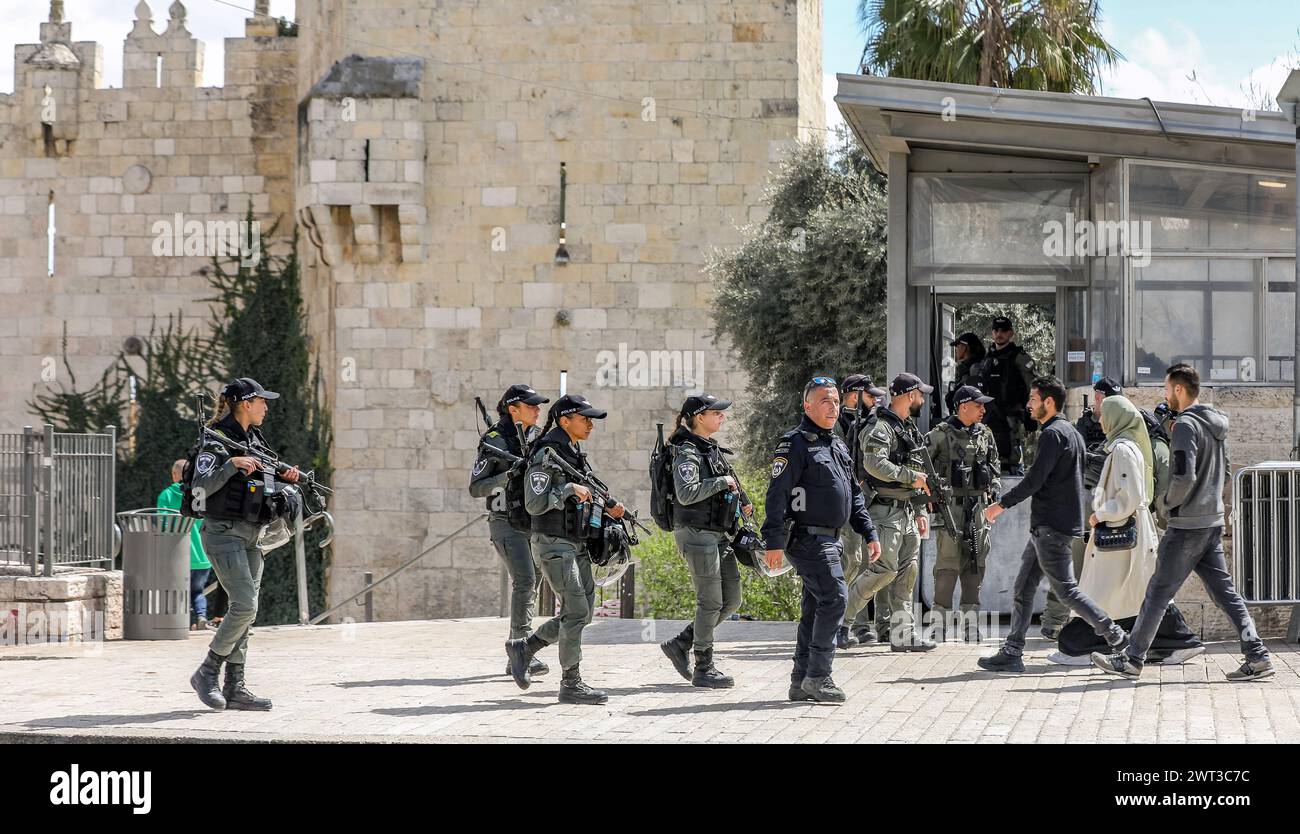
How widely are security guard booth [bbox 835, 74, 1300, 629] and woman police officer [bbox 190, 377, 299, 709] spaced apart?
15.8 feet

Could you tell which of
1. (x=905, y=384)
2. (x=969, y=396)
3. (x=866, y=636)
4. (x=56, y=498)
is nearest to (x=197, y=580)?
(x=56, y=498)

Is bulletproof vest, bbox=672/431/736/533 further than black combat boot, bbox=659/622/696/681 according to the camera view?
No

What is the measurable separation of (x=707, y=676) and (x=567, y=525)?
4.40ft

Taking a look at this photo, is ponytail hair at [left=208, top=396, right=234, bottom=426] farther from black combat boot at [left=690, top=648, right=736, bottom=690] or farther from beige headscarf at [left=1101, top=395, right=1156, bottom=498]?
beige headscarf at [left=1101, top=395, right=1156, bottom=498]

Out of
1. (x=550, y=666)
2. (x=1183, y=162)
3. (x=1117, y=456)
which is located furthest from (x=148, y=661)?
(x=1183, y=162)

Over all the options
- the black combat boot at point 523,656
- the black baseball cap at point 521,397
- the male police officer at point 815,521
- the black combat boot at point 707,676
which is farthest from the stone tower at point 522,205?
the male police officer at point 815,521

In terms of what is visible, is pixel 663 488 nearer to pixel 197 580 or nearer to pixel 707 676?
pixel 707 676

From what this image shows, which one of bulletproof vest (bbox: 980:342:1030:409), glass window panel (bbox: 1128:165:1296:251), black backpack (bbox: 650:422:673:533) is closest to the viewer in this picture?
black backpack (bbox: 650:422:673:533)

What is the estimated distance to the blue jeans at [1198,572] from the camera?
851 cm

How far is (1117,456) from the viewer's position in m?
8.76

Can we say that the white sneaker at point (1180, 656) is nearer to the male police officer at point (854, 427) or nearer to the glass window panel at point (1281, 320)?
the male police officer at point (854, 427)

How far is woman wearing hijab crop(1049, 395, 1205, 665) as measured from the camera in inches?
346

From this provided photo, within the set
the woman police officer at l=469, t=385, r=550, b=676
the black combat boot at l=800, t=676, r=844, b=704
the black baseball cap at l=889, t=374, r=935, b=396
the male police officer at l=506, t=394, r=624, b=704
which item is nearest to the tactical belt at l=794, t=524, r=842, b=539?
the black combat boot at l=800, t=676, r=844, b=704

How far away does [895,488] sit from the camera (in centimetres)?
1008
